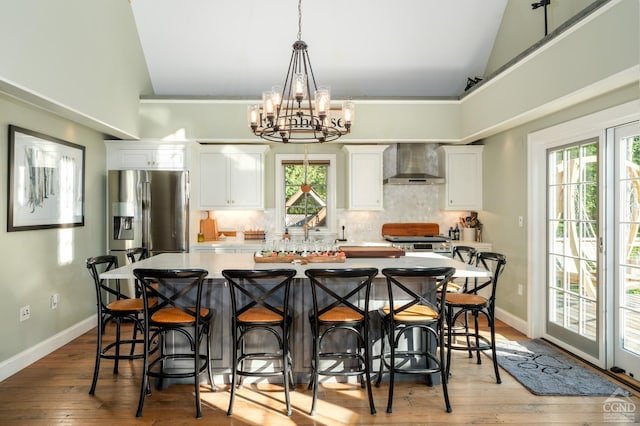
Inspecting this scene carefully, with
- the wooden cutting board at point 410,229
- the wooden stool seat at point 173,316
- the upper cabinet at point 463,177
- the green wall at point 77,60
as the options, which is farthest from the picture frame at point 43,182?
the upper cabinet at point 463,177

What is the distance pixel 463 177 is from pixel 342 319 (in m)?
3.68

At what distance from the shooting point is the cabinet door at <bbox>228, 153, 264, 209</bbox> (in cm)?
580

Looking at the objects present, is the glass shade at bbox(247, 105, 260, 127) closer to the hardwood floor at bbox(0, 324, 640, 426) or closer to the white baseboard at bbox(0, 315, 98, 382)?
the hardwood floor at bbox(0, 324, 640, 426)

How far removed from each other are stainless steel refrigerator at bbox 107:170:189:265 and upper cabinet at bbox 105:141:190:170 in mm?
229

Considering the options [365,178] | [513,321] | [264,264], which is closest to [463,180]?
[365,178]

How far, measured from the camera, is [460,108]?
18.3 feet

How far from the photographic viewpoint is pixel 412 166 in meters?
5.80

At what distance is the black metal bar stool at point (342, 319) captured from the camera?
2.84 meters

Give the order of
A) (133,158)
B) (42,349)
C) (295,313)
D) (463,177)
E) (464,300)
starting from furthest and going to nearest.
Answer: (463,177)
(133,158)
(42,349)
(464,300)
(295,313)

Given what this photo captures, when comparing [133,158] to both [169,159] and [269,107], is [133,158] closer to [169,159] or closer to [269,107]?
[169,159]

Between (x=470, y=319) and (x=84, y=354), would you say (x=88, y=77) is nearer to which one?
(x=84, y=354)

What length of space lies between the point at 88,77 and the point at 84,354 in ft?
8.87

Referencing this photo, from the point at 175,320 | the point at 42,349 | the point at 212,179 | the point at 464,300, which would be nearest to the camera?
the point at 175,320

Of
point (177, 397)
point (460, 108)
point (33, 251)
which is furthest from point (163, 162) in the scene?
point (460, 108)
